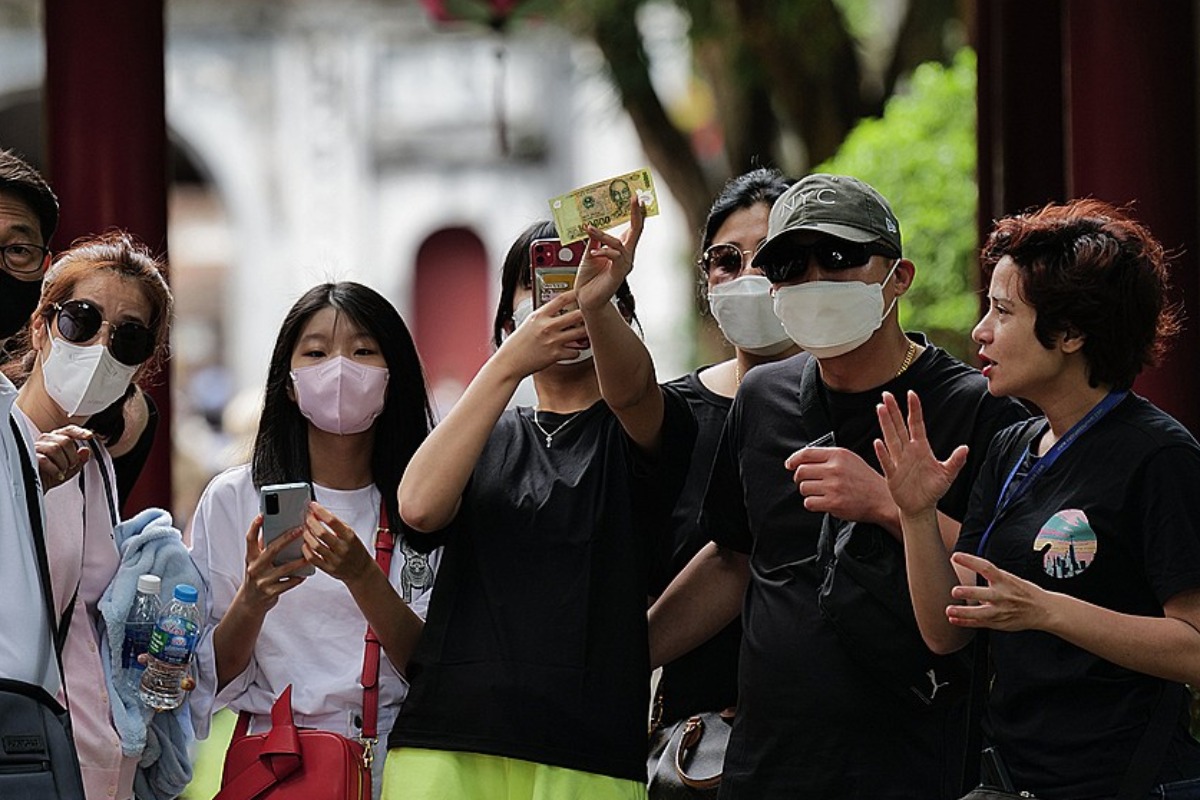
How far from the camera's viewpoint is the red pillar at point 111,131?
252 inches

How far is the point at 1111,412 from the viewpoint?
3738mm

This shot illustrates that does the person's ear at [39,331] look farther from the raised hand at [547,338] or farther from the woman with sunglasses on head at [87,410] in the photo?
the raised hand at [547,338]

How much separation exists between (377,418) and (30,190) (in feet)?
3.17

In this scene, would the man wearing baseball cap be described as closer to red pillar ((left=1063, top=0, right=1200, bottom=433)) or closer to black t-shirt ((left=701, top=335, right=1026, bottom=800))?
black t-shirt ((left=701, top=335, right=1026, bottom=800))

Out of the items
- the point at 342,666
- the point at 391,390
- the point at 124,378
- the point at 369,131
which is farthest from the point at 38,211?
the point at 369,131

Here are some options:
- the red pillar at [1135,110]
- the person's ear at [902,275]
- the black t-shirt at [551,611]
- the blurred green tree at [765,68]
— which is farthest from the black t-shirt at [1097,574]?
the blurred green tree at [765,68]

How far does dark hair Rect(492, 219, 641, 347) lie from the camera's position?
4.42 m

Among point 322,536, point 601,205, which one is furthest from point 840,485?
point 322,536

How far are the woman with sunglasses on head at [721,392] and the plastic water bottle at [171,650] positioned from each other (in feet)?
3.47

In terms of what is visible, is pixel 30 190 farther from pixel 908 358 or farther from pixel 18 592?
pixel 908 358

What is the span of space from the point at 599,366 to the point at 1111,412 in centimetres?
104

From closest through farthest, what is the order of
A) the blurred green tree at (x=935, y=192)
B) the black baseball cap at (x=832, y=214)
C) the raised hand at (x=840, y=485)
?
the raised hand at (x=840, y=485) < the black baseball cap at (x=832, y=214) < the blurred green tree at (x=935, y=192)

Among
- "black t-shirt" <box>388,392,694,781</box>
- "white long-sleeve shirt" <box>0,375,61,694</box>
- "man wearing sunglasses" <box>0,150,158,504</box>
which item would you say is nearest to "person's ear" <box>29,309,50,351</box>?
"man wearing sunglasses" <box>0,150,158,504</box>

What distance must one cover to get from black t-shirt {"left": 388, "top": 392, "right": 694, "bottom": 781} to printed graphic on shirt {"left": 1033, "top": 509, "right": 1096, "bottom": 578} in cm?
90
